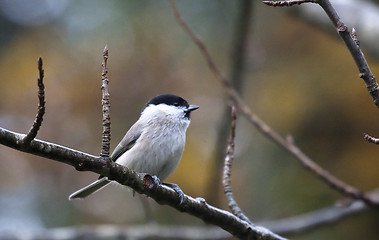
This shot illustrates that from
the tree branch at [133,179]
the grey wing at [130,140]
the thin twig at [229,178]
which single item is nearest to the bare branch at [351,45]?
the tree branch at [133,179]

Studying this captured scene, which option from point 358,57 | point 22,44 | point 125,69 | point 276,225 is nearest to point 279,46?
point 125,69

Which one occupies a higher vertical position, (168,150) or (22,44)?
(22,44)

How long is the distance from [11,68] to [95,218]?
2.40 m

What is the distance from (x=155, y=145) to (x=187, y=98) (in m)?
2.59

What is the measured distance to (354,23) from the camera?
4254 mm

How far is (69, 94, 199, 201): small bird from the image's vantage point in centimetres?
358

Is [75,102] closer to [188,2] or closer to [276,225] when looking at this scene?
[188,2]

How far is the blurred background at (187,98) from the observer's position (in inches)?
208

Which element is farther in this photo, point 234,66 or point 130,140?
point 234,66

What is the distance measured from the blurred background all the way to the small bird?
104 cm

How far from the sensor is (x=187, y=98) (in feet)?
20.2

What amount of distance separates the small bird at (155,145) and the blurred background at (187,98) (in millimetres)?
1037

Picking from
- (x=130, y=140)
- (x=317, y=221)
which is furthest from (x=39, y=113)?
(x=317, y=221)

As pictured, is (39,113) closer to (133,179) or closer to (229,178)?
(133,179)
